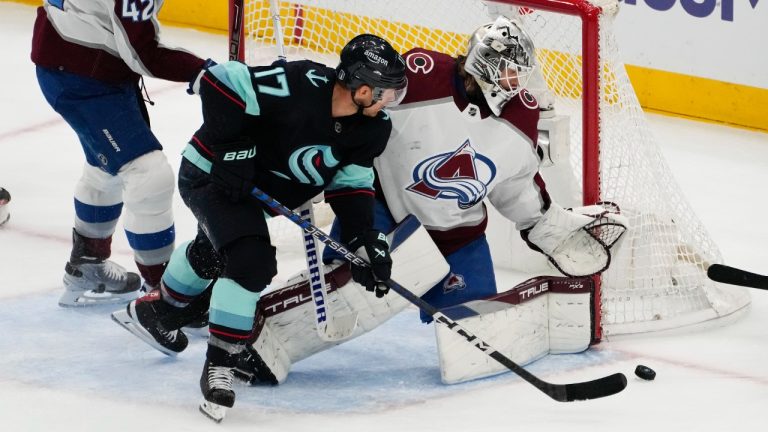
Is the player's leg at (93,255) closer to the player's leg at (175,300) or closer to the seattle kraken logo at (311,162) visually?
the player's leg at (175,300)

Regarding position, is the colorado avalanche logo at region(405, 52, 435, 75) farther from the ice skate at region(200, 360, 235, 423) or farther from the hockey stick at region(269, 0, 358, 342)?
the ice skate at region(200, 360, 235, 423)

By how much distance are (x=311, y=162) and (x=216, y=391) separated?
618mm

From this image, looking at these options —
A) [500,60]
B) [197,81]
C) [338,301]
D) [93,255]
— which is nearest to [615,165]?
[500,60]

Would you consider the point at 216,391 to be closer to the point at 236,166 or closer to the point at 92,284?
the point at 236,166

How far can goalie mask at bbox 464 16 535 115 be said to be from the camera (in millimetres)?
3791

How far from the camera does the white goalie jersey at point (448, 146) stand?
12.8 feet

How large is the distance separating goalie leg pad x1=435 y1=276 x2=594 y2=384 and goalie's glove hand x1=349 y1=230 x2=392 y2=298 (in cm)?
26

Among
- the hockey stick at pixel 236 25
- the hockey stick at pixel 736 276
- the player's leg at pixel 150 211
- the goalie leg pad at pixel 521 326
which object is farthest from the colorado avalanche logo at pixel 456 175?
the hockey stick at pixel 236 25

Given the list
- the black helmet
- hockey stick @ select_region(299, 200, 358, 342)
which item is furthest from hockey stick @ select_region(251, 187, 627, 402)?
the black helmet

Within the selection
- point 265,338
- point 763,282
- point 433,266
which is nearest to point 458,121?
point 433,266

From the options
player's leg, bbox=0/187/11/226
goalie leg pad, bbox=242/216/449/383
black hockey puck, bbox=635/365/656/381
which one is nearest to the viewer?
goalie leg pad, bbox=242/216/449/383

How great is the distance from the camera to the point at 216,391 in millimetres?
3562

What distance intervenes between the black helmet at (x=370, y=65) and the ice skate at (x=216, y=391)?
0.77m

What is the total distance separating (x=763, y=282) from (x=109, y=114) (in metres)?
1.97
